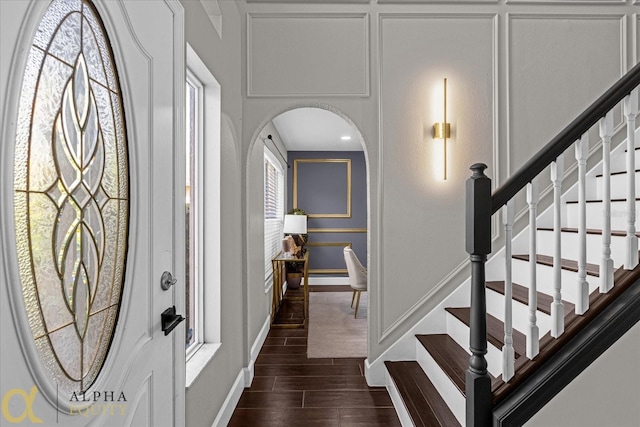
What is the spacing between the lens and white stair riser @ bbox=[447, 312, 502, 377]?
6.40ft

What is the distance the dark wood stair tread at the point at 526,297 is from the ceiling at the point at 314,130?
7.38ft

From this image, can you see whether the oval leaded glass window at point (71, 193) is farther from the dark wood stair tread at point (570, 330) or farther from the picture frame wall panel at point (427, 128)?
the picture frame wall panel at point (427, 128)

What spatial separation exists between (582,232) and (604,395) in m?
0.67

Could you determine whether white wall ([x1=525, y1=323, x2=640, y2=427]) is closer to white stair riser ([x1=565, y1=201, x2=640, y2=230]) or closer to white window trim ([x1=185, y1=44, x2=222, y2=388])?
white stair riser ([x1=565, y1=201, x2=640, y2=230])

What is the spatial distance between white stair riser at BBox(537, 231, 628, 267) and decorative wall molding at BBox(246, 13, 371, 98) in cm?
160

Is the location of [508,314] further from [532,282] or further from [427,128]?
[427,128]

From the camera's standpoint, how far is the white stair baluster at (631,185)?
4.96 feet

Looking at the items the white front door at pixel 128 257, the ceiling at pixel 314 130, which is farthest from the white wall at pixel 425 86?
the white front door at pixel 128 257

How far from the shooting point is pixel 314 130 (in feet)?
18.1

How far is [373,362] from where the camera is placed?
2842 mm

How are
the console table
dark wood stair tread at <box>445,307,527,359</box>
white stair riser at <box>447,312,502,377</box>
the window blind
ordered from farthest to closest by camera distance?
the window blind, the console table, white stair riser at <box>447,312,502,377</box>, dark wood stair tread at <box>445,307,527,359</box>

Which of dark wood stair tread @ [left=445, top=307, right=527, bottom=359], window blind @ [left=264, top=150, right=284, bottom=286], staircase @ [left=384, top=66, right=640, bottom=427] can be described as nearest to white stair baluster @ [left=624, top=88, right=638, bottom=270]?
staircase @ [left=384, top=66, right=640, bottom=427]

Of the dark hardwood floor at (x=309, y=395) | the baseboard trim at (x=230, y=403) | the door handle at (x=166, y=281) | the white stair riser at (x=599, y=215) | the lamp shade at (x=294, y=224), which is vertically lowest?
the dark hardwood floor at (x=309, y=395)

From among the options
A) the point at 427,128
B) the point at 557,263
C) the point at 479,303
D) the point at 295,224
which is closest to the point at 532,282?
the point at 557,263
